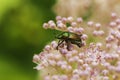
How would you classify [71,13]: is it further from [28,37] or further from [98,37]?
[98,37]

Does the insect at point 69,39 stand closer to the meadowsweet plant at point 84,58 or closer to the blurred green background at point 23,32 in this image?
the meadowsweet plant at point 84,58

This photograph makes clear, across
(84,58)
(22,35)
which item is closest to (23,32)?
(22,35)

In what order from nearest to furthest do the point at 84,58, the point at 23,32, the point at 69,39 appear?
the point at 84,58
the point at 69,39
the point at 23,32

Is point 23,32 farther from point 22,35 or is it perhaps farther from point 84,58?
point 84,58

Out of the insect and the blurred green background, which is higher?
the blurred green background

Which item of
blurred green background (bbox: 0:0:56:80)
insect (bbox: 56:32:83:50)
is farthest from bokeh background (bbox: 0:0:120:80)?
insect (bbox: 56:32:83:50)

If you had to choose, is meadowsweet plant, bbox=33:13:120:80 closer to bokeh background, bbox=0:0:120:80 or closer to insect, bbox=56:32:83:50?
insect, bbox=56:32:83:50

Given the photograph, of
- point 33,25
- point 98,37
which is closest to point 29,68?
point 33,25
